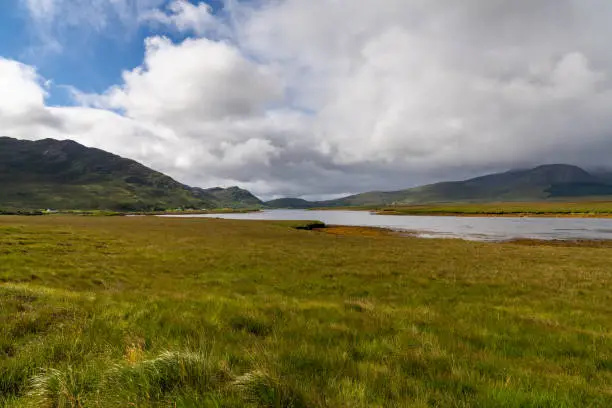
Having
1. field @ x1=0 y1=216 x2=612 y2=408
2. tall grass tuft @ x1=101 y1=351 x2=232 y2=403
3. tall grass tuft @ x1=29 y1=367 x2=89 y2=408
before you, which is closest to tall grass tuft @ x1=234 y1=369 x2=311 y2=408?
field @ x1=0 y1=216 x2=612 y2=408

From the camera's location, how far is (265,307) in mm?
9906

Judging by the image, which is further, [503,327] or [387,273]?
[387,273]

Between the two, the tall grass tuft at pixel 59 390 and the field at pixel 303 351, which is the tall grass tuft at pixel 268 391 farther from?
the tall grass tuft at pixel 59 390

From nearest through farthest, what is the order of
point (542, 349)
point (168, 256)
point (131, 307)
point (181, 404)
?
point (181, 404)
point (542, 349)
point (131, 307)
point (168, 256)

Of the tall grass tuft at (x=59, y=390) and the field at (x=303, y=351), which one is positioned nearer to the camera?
the tall grass tuft at (x=59, y=390)

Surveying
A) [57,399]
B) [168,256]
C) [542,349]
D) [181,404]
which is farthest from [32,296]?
[168,256]

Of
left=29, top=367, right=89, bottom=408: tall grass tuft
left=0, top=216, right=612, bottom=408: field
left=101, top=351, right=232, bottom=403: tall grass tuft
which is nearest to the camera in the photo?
left=29, top=367, right=89, bottom=408: tall grass tuft

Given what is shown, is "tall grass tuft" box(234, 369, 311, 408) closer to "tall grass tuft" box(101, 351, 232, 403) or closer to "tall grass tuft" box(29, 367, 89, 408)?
"tall grass tuft" box(101, 351, 232, 403)

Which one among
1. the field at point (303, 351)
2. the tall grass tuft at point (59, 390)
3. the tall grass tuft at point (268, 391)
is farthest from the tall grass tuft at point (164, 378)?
the tall grass tuft at point (268, 391)

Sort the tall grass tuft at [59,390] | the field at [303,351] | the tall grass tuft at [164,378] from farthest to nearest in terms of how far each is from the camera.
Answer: the field at [303,351] < the tall grass tuft at [164,378] < the tall grass tuft at [59,390]

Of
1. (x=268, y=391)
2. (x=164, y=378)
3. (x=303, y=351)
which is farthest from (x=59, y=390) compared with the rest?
(x=303, y=351)

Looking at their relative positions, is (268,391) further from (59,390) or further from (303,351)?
(59,390)

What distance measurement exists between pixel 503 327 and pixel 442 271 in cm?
1509

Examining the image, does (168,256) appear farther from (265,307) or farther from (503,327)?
(503,327)
